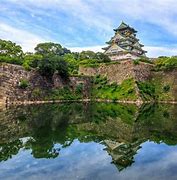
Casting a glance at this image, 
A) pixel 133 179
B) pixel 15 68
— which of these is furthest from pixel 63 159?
pixel 15 68

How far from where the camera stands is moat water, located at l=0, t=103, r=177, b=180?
33.5 feet

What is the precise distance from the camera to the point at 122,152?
13570 millimetres

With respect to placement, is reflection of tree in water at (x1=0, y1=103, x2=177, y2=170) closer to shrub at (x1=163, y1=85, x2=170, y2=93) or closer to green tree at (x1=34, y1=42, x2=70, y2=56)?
shrub at (x1=163, y1=85, x2=170, y2=93)

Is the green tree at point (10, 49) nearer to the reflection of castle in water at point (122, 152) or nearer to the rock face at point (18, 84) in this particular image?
the rock face at point (18, 84)

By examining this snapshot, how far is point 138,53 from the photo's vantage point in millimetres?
72875

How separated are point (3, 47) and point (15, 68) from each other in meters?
20.3

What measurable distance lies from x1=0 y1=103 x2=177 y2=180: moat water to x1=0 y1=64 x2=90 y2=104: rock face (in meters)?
21.5

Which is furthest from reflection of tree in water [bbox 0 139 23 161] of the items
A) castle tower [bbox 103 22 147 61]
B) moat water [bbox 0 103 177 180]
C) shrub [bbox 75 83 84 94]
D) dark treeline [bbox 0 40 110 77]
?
castle tower [bbox 103 22 147 61]

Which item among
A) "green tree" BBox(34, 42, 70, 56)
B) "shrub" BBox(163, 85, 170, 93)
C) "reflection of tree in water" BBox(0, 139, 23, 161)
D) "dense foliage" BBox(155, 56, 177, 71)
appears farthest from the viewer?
"green tree" BBox(34, 42, 70, 56)

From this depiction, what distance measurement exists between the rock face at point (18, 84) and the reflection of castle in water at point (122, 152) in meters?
28.6

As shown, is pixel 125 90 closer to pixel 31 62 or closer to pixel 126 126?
pixel 31 62

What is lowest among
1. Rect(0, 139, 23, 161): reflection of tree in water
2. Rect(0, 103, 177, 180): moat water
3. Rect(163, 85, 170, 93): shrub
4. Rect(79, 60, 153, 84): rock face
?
Rect(0, 139, 23, 161): reflection of tree in water

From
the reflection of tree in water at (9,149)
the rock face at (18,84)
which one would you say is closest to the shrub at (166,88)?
the rock face at (18,84)

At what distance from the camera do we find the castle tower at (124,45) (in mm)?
69500
